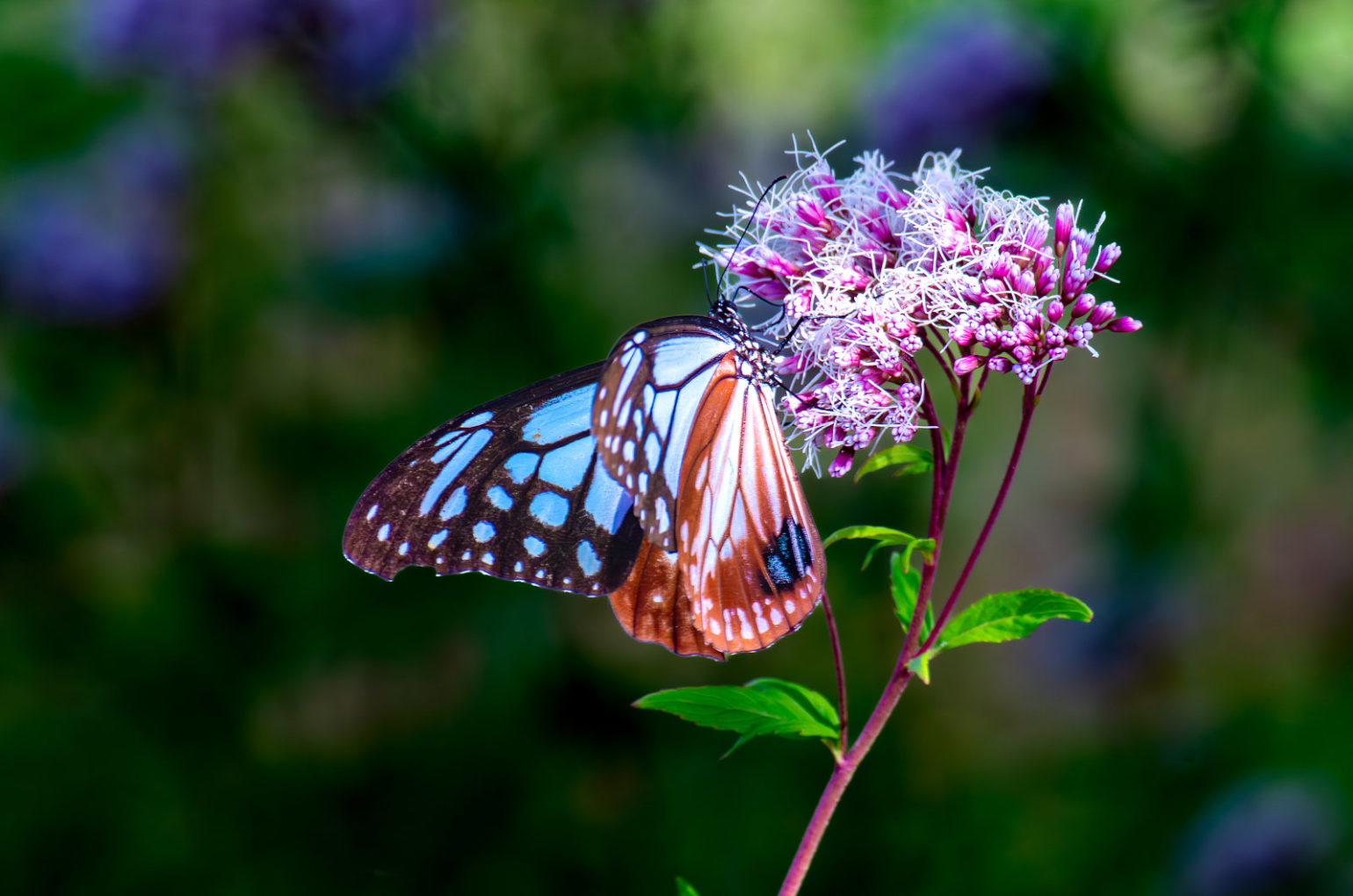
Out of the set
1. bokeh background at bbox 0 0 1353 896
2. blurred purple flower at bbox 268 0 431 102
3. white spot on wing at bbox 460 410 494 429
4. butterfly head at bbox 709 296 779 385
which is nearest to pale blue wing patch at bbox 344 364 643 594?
white spot on wing at bbox 460 410 494 429

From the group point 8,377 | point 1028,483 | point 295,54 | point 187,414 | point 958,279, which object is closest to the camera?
point 958,279

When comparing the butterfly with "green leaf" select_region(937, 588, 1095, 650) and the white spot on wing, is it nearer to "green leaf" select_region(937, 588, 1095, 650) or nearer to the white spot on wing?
the white spot on wing

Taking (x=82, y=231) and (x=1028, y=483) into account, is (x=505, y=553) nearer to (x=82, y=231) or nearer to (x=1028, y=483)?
(x=82, y=231)

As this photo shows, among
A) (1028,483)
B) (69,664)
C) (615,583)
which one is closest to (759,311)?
(615,583)

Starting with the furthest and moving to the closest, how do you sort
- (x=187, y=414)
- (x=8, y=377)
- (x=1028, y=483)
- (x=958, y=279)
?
(x=1028, y=483) → (x=8, y=377) → (x=187, y=414) → (x=958, y=279)

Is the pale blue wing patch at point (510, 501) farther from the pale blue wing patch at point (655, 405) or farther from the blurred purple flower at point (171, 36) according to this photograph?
the blurred purple flower at point (171, 36)

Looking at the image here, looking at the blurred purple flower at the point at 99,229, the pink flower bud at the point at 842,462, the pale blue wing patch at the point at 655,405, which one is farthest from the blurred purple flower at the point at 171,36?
the pink flower bud at the point at 842,462

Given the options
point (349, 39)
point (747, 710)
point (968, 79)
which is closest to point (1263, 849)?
point (968, 79)
